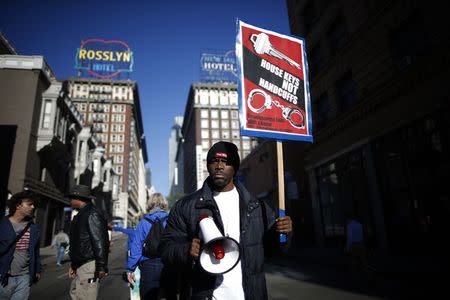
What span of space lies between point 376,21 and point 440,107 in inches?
214

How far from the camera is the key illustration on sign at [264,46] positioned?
12.4ft

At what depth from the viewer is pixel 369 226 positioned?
527 inches

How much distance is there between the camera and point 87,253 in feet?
13.4

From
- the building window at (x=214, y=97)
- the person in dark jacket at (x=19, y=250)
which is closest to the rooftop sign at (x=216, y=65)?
the building window at (x=214, y=97)

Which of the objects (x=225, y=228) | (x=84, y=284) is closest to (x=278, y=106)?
(x=225, y=228)

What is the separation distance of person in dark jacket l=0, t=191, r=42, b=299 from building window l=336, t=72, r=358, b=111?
1464 cm

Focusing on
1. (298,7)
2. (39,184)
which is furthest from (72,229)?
(39,184)

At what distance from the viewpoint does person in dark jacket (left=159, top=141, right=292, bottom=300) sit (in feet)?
7.39

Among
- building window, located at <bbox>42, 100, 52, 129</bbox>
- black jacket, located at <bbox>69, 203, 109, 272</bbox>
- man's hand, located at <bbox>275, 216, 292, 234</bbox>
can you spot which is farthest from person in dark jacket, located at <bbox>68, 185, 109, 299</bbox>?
building window, located at <bbox>42, 100, 52, 129</bbox>

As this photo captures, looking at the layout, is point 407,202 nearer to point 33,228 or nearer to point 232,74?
point 33,228

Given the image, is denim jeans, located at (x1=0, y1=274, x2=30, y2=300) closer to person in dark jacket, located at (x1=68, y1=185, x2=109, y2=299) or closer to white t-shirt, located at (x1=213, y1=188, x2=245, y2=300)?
person in dark jacket, located at (x1=68, y1=185, x2=109, y2=299)

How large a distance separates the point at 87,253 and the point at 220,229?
265 centimetres

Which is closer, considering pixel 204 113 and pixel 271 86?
pixel 271 86

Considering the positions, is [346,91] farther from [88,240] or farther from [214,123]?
[214,123]
